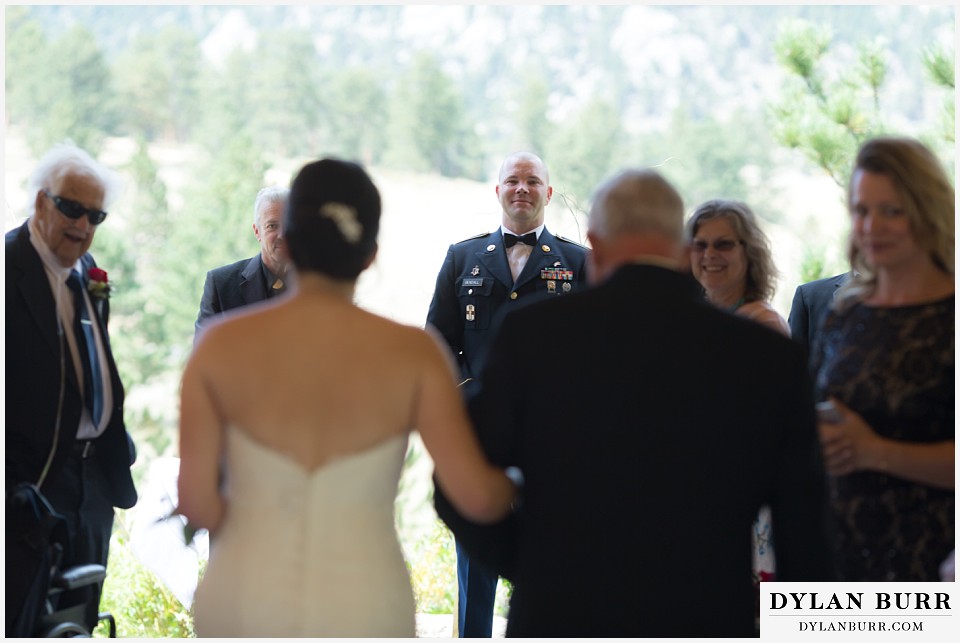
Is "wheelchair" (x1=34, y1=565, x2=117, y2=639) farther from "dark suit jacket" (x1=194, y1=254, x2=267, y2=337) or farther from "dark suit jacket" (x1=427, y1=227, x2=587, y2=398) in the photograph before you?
"dark suit jacket" (x1=427, y1=227, x2=587, y2=398)

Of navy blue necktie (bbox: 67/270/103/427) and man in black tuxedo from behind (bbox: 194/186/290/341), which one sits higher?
man in black tuxedo from behind (bbox: 194/186/290/341)

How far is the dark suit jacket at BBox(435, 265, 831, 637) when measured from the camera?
2242 millimetres

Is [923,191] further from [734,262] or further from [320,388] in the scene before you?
[320,388]

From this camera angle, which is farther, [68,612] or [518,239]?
[518,239]

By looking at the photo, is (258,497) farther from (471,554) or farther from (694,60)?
(694,60)

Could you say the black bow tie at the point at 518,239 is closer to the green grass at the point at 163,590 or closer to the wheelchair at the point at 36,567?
the green grass at the point at 163,590

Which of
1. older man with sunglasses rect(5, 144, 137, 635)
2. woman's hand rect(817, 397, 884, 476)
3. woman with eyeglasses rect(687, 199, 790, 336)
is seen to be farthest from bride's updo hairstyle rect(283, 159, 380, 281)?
woman with eyeglasses rect(687, 199, 790, 336)

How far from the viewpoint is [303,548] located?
2.37 m

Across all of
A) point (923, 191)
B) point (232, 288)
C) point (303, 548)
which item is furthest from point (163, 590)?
point (923, 191)

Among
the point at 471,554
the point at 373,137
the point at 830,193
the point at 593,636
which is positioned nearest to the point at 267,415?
the point at 471,554

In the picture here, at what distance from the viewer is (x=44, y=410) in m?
3.20

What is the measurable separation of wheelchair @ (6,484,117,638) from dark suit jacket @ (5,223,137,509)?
206 millimetres

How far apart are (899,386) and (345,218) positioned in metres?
1.32

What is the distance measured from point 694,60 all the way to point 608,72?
221cm
